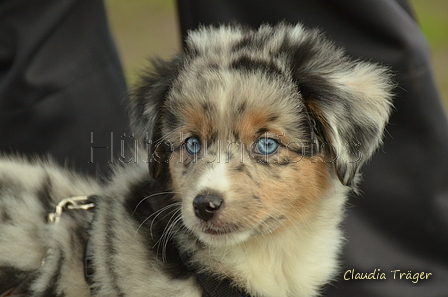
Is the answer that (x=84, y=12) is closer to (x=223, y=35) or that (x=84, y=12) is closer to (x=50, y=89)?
(x=50, y=89)

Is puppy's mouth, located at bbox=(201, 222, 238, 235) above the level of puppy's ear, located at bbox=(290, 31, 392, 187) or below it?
below

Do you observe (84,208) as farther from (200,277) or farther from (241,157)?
(241,157)

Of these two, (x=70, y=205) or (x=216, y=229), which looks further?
(x=70, y=205)

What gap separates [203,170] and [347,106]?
0.90 metres

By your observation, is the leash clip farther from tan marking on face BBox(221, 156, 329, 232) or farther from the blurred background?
the blurred background

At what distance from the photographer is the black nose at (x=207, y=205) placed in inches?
121

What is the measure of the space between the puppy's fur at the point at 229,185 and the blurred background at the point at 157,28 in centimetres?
715

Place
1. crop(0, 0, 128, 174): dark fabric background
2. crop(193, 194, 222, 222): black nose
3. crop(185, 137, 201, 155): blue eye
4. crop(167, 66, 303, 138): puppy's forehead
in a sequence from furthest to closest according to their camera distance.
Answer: crop(0, 0, 128, 174): dark fabric background
crop(185, 137, 201, 155): blue eye
crop(167, 66, 303, 138): puppy's forehead
crop(193, 194, 222, 222): black nose

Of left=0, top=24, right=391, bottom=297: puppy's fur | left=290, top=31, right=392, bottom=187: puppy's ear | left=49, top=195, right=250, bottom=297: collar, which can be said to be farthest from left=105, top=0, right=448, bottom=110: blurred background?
left=49, top=195, right=250, bottom=297: collar

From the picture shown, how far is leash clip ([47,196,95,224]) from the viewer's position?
11.8 feet

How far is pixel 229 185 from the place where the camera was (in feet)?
10.3

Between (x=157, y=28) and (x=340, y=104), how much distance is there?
10972 mm

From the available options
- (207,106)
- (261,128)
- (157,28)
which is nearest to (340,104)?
(261,128)

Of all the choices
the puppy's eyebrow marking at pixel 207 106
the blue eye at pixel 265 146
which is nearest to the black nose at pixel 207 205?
the blue eye at pixel 265 146
